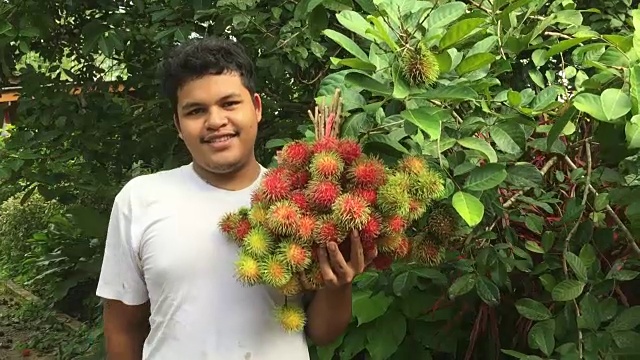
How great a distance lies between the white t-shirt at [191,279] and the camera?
4.36ft

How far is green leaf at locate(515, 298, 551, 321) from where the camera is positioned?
1472 mm

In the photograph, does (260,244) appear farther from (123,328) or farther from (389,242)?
(123,328)

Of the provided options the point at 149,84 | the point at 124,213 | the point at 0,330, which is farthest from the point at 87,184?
the point at 0,330

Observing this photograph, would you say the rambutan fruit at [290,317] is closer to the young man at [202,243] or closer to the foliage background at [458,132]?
the young man at [202,243]

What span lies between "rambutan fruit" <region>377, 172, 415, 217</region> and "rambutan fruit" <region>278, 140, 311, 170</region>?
137mm

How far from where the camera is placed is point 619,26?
90.3 inches

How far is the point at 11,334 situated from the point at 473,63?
15.8 feet

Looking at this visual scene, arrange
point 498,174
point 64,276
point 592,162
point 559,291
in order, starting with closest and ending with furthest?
1. point 498,174
2. point 559,291
3. point 592,162
4. point 64,276

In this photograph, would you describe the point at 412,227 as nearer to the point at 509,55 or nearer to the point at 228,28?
the point at 509,55

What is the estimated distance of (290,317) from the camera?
1.27m

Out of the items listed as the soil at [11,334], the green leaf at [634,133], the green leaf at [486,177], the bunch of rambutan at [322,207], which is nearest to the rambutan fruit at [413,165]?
the bunch of rambutan at [322,207]

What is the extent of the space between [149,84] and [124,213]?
1.56 meters

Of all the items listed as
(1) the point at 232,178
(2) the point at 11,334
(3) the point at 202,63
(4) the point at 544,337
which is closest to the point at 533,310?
(4) the point at 544,337

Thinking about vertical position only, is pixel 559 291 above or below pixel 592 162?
below
